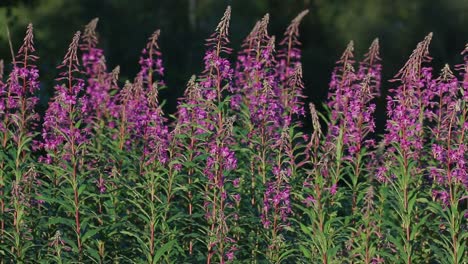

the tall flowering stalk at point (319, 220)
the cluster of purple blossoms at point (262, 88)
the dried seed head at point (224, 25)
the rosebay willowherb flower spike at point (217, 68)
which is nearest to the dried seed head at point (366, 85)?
the tall flowering stalk at point (319, 220)

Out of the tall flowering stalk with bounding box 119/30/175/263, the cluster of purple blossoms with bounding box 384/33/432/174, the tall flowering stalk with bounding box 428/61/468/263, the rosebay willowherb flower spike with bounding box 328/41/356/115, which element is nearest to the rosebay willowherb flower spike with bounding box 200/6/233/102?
the tall flowering stalk with bounding box 119/30/175/263

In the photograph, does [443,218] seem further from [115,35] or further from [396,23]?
[115,35]

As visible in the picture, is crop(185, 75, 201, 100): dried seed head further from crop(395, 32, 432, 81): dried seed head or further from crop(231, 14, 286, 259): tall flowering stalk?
crop(395, 32, 432, 81): dried seed head

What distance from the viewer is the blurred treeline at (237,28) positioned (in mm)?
23766

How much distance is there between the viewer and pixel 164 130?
914cm

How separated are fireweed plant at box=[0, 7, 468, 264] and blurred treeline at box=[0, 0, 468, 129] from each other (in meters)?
6.95

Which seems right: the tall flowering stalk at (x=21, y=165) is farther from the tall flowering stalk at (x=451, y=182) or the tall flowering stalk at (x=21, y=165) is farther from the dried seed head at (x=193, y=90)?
the tall flowering stalk at (x=451, y=182)

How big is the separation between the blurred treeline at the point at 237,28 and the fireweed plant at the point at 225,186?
6954mm

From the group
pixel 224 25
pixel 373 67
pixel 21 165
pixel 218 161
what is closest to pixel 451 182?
pixel 218 161

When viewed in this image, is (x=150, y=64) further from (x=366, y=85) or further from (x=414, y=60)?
(x=414, y=60)

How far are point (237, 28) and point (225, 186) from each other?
19.8 m

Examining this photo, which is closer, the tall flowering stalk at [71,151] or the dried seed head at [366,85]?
the tall flowering stalk at [71,151]

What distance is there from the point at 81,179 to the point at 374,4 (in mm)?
21059

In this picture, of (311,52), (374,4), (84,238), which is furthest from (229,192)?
(374,4)
